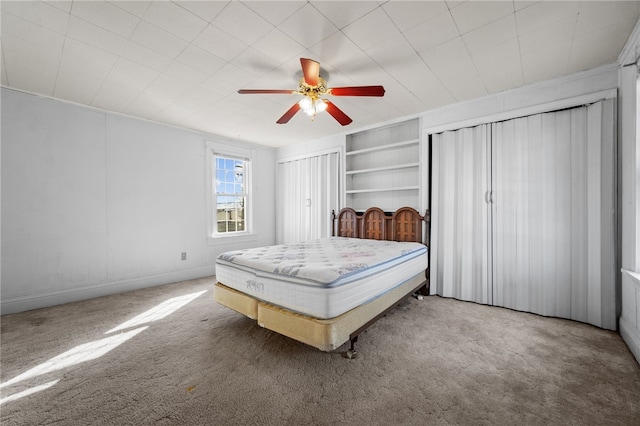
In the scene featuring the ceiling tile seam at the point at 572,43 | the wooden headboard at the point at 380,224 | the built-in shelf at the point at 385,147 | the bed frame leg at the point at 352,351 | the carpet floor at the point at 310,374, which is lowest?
the carpet floor at the point at 310,374

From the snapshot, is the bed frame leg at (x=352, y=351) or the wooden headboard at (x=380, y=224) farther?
the wooden headboard at (x=380, y=224)

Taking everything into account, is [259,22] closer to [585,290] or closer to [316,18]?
[316,18]

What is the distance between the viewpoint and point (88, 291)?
137 inches

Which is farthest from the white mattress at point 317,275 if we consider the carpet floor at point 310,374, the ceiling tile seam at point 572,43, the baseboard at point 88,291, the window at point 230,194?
the window at point 230,194

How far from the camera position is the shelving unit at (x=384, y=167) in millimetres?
4031

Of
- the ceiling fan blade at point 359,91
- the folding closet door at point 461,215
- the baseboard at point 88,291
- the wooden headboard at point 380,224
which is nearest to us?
the ceiling fan blade at point 359,91

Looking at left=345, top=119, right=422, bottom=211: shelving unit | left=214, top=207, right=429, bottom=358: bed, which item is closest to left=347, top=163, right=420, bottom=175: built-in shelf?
left=345, top=119, right=422, bottom=211: shelving unit

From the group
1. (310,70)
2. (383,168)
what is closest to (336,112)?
(310,70)

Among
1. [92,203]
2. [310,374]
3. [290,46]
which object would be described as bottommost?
[310,374]

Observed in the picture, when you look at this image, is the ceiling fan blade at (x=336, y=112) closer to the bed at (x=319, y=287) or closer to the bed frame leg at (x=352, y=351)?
the bed at (x=319, y=287)

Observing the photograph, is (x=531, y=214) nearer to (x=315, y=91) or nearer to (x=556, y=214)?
(x=556, y=214)

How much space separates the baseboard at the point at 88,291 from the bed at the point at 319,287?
209 cm

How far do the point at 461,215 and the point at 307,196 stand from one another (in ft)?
9.49

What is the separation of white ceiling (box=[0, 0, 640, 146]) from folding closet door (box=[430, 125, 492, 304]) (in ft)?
2.21
